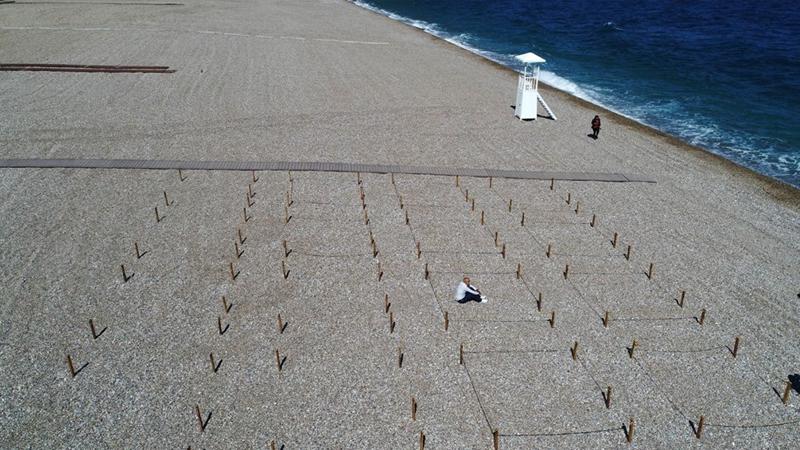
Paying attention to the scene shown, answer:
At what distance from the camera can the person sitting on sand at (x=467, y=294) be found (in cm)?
Result: 1412

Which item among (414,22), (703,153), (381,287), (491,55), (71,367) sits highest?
(414,22)

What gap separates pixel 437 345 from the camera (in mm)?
12875

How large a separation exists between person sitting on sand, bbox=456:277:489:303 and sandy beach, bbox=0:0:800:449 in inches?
8.0

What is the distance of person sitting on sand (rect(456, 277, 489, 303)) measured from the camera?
1412 centimetres

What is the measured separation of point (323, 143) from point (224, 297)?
1212 cm

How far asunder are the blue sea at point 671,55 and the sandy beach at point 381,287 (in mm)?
6447

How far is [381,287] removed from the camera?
14930 mm

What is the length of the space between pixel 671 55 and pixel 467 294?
47485mm

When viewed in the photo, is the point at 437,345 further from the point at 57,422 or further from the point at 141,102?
the point at 141,102

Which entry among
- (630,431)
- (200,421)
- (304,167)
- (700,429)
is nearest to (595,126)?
(304,167)

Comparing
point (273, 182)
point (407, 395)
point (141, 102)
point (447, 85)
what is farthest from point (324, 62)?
point (407, 395)

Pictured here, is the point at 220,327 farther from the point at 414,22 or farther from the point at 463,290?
the point at 414,22

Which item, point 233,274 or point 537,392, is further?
point 233,274

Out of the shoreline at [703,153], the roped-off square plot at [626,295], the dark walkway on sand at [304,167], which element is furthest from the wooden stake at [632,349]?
the shoreline at [703,153]
